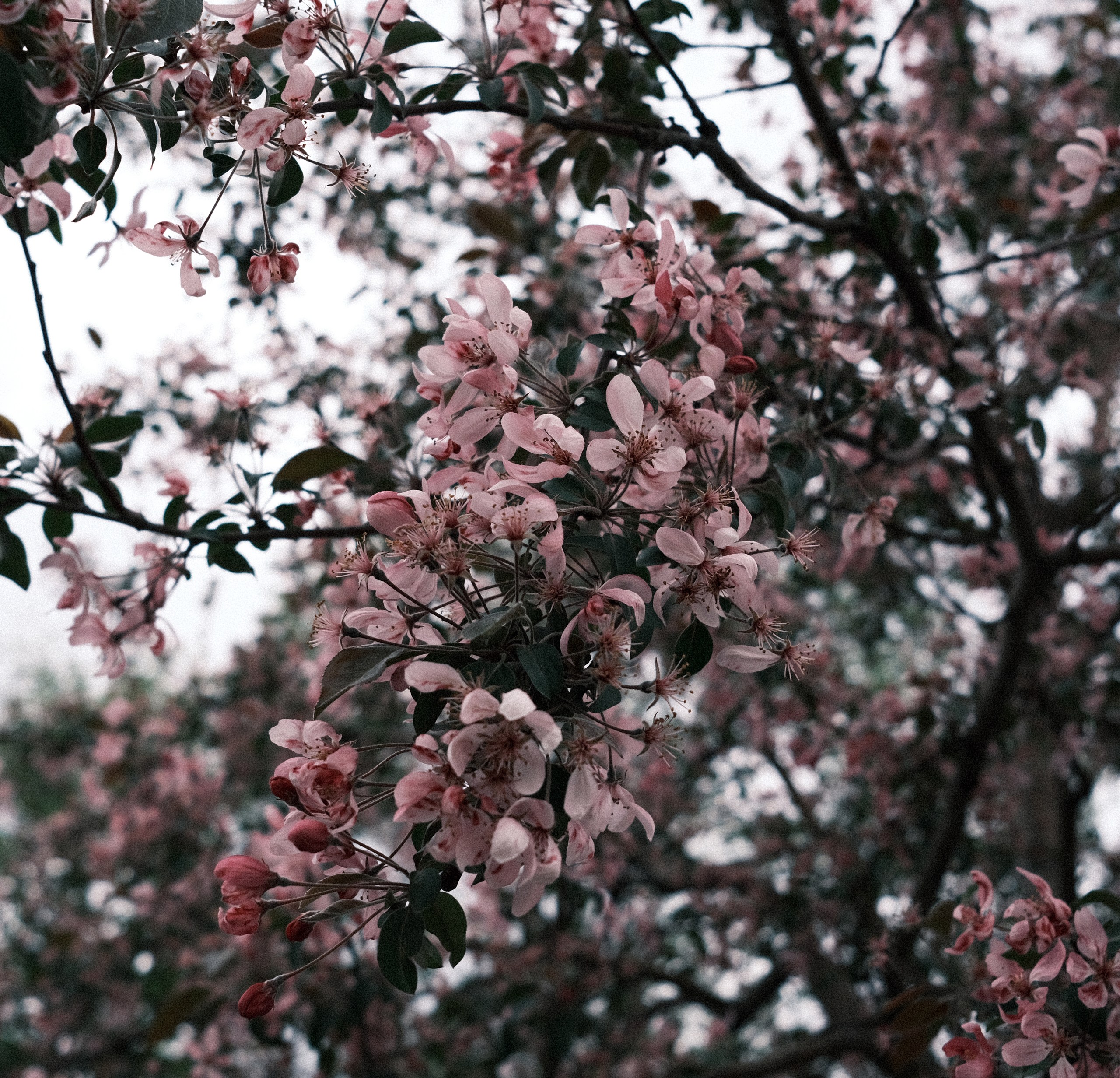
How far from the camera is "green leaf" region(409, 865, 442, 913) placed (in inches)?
38.5

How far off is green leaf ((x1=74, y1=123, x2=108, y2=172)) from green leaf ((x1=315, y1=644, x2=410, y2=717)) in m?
0.75

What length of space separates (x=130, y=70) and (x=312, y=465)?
2.06 ft

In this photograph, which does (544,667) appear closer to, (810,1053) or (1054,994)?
(1054,994)

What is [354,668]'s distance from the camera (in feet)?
3.36

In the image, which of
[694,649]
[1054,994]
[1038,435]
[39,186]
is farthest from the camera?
[1038,435]

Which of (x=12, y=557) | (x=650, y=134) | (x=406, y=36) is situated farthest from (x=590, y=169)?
(x=12, y=557)

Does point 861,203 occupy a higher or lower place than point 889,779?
higher

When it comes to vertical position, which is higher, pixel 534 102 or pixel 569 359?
pixel 534 102

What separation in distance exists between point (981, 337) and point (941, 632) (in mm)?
2036

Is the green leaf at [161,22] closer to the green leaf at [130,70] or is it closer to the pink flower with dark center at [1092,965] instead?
the green leaf at [130,70]

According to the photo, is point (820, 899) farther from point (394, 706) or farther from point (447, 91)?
point (447, 91)

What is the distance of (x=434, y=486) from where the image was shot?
1.18m

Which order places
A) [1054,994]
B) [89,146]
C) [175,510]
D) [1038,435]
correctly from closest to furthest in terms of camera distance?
[89,146] < [1054,994] < [175,510] < [1038,435]

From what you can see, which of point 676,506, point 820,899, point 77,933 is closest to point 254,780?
point 77,933
